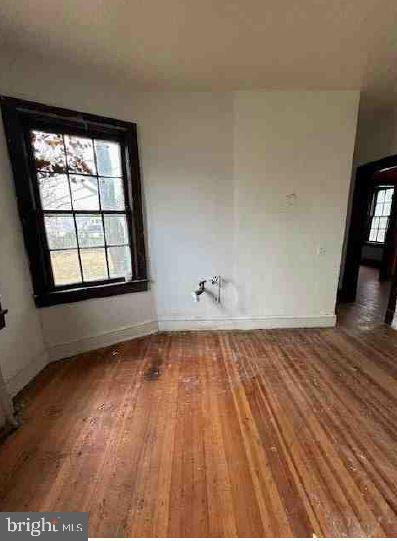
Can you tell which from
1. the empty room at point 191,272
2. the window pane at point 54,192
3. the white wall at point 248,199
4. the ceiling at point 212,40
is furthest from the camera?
the white wall at point 248,199

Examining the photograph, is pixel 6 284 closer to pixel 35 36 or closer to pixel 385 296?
pixel 35 36

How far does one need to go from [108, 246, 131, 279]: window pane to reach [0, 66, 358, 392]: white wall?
0.26 metres

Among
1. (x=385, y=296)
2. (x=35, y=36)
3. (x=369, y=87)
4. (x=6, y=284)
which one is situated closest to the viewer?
(x=35, y=36)

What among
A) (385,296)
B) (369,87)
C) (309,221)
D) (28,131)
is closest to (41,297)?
(28,131)

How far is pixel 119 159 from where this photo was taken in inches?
94.3

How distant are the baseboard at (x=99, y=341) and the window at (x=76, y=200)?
451mm

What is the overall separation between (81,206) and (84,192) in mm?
135

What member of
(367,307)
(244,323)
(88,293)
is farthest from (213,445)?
(367,307)

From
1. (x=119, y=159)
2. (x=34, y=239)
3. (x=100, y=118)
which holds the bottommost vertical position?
(x=34, y=239)

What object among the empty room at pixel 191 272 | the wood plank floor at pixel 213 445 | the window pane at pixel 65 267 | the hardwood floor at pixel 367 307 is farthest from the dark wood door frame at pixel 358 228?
the window pane at pixel 65 267

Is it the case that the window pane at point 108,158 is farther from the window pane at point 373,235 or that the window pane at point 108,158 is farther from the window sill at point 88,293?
the window pane at point 373,235

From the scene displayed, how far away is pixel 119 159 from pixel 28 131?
0.74 m

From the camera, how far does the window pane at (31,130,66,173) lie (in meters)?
2.02

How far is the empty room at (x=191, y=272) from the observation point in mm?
1224
